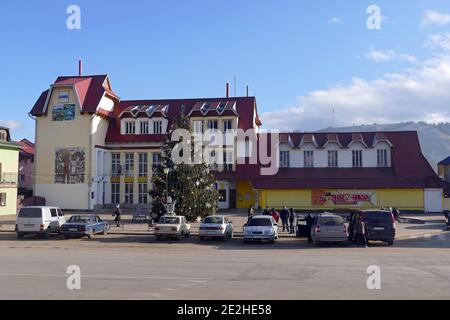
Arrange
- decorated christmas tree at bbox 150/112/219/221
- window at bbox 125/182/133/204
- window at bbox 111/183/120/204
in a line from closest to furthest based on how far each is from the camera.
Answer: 1. decorated christmas tree at bbox 150/112/219/221
2. window at bbox 125/182/133/204
3. window at bbox 111/183/120/204

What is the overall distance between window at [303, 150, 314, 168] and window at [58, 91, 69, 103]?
87.3 ft

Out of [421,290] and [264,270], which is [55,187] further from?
[421,290]

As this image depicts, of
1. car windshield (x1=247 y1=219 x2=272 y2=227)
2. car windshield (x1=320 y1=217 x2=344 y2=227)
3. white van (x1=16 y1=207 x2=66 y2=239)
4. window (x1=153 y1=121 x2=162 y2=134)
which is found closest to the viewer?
car windshield (x1=320 y1=217 x2=344 y2=227)

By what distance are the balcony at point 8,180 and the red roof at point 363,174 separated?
2240 cm

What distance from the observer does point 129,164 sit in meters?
54.2

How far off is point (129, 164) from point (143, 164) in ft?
5.58

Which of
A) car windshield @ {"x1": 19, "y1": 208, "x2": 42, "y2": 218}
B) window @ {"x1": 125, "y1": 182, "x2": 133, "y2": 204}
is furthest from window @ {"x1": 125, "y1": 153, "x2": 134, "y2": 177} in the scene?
car windshield @ {"x1": 19, "y1": 208, "x2": 42, "y2": 218}

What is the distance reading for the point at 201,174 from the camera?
119ft

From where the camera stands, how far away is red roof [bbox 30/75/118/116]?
51062 millimetres

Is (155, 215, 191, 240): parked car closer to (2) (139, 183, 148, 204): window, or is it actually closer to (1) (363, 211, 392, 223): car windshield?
(1) (363, 211, 392, 223): car windshield

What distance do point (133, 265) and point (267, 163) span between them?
3678 centimetres

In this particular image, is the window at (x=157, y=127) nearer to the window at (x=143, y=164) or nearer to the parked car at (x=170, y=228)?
A: the window at (x=143, y=164)

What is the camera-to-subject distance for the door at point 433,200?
47.0 m
